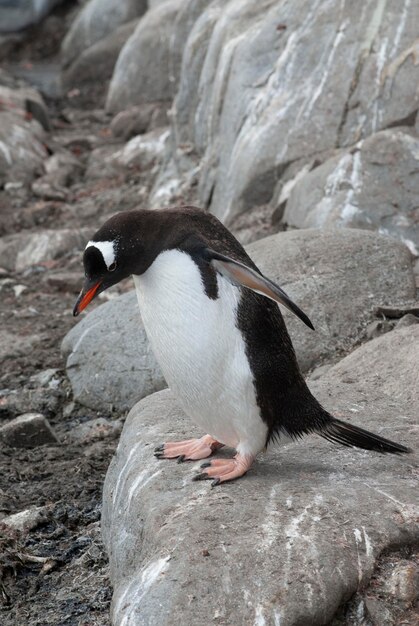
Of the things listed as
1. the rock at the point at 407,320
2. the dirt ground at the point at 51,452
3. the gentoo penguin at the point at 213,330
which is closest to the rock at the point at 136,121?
the dirt ground at the point at 51,452

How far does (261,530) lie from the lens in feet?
10.8

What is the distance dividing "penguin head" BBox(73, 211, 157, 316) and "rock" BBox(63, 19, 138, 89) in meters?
13.3

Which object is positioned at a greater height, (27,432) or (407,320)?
(407,320)

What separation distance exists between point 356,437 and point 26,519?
1.70 meters

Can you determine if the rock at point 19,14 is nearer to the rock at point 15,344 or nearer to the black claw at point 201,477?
the rock at point 15,344

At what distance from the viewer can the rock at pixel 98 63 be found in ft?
53.8

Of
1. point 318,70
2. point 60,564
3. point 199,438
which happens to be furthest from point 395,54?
point 60,564

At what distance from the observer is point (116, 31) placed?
16734mm

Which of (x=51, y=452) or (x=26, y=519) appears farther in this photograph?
(x=51, y=452)

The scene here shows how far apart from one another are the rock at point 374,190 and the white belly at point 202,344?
323cm

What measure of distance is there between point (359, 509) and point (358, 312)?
2.48 metres

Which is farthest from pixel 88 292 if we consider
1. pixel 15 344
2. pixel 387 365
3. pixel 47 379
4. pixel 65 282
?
pixel 65 282

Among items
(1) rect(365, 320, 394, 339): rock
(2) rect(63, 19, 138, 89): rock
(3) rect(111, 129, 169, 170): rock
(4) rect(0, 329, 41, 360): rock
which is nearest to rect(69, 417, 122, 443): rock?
(4) rect(0, 329, 41, 360): rock

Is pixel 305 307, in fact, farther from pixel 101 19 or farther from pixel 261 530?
pixel 101 19
